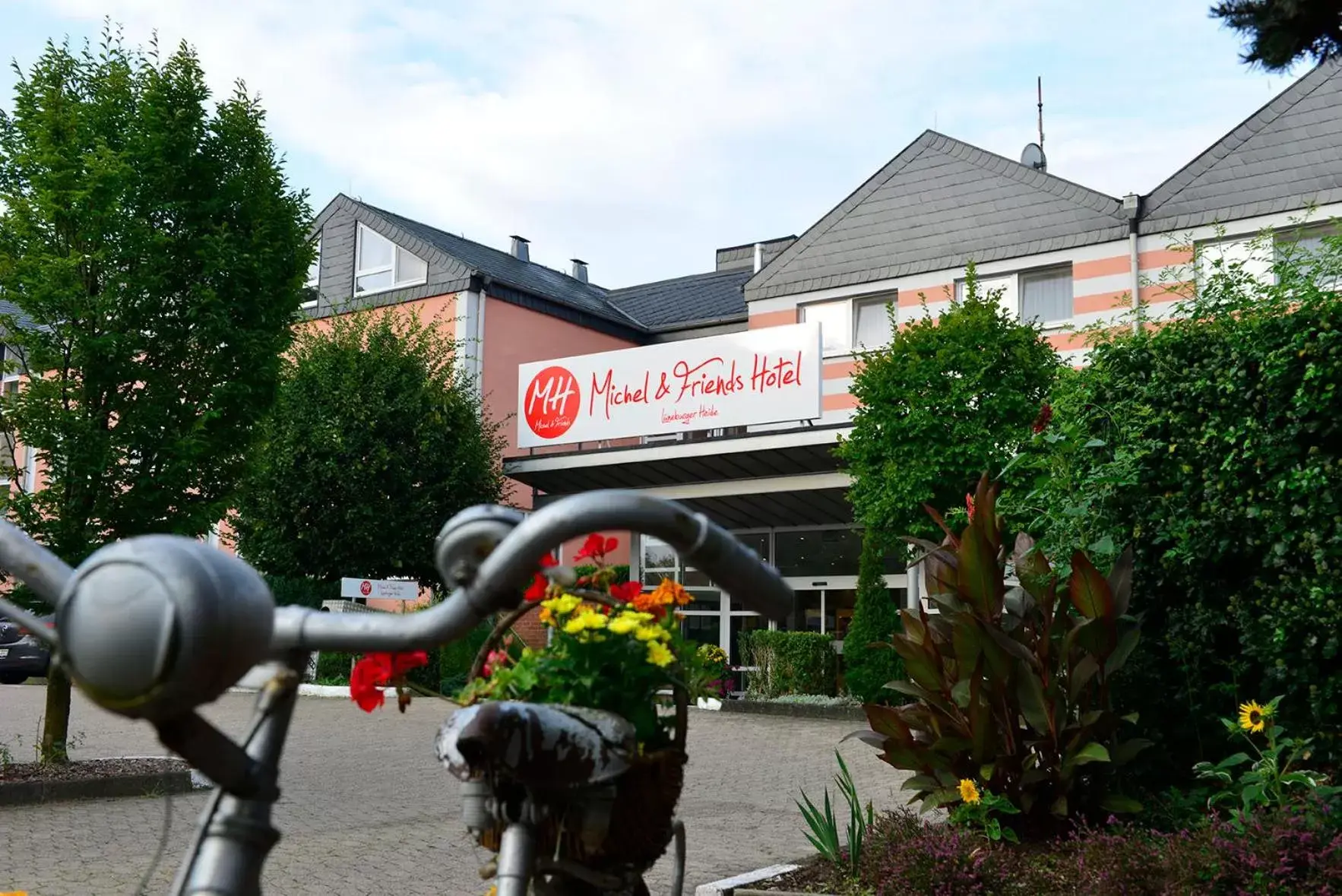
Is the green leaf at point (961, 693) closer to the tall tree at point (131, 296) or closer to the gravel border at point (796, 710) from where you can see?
the tall tree at point (131, 296)

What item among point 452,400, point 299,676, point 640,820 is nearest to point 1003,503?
point 640,820

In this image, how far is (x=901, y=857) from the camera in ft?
19.9

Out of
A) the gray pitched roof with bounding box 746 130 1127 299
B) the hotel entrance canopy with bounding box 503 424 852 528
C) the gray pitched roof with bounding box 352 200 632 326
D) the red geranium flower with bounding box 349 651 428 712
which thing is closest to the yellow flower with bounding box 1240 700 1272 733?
the red geranium flower with bounding box 349 651 428 712

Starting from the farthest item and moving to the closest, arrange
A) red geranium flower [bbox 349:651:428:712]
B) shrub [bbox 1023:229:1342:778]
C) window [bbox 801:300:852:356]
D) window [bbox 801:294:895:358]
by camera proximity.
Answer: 1. window [bbox 801:300:852:356]
2. window [bbox 801:294:895:358]
3. shrub [bbox 1023:229:1342:778]
4. red geranium flower [bbox 349:651:428:712]

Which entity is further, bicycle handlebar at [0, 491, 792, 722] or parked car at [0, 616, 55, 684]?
parked car at [0, 616, 55, 684]

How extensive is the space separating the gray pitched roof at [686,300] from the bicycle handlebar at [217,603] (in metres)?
27.3

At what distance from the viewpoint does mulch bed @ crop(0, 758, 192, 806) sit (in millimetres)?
9883

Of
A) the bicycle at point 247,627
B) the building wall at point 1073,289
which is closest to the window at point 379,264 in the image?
the building wall at point 1073,289

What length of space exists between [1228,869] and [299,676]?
4998 mm

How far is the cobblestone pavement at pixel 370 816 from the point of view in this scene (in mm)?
7305

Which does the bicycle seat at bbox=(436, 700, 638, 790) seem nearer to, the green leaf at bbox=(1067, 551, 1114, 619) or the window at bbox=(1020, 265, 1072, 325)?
the green leaf at bbox=(1067, 551, 1114, 619)

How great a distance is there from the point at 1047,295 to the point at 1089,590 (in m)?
17.6

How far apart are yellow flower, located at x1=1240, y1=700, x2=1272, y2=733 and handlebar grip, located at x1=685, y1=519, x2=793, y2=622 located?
215 inches

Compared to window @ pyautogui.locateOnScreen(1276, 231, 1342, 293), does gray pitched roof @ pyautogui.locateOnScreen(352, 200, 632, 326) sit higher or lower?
higher
